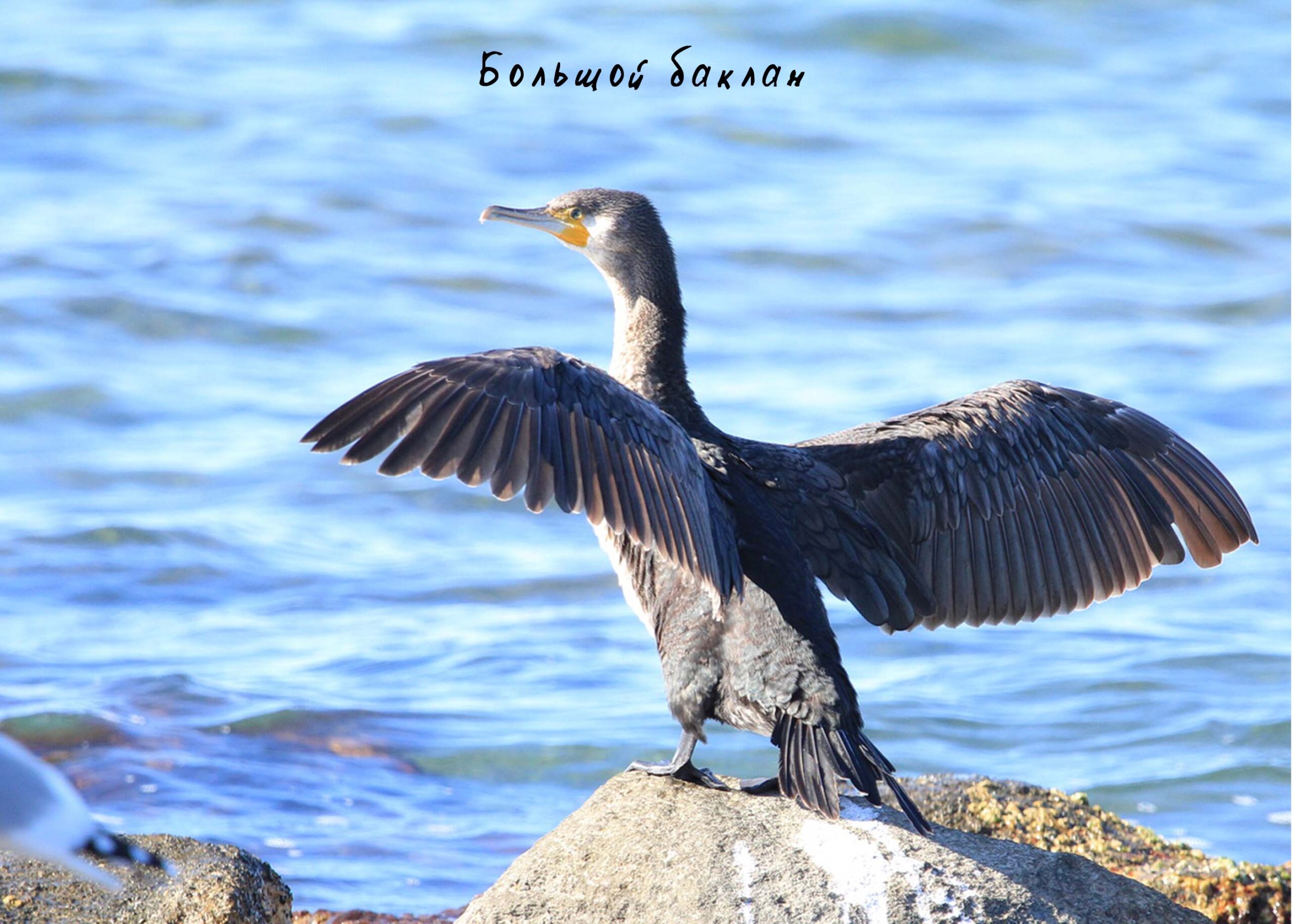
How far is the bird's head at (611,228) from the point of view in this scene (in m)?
5.41

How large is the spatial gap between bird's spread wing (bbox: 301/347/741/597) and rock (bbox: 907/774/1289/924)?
165cm

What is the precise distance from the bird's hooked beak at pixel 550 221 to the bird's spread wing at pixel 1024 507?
1.11m

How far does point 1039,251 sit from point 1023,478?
28.4 feet

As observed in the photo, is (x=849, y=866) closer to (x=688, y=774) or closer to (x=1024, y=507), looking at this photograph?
(x=688, y=774)

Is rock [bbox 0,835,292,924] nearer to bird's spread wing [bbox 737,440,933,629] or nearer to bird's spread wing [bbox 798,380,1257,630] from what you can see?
bird's spread wing [bbox 737,440,933,629]

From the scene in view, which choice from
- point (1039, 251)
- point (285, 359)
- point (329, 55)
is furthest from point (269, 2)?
point (1039, 251)

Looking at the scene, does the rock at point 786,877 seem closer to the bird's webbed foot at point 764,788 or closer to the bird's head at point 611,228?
the bird's webbed foot at point 764,788

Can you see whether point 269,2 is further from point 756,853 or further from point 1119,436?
point 756,853

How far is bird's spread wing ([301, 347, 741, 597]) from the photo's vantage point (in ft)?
13.1

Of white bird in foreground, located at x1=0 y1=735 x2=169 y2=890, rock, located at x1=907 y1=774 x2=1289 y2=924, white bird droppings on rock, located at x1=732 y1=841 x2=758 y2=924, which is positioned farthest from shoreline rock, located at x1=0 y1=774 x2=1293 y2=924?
rock, located at x1=907 y1=774 x2=1289 y2=924

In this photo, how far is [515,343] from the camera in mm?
11289

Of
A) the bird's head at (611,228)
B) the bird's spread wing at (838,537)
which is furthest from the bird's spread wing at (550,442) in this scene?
the bird's head at (611,228)

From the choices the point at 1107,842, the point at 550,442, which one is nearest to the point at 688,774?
the point at 550,442

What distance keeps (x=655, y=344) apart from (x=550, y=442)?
118cm
